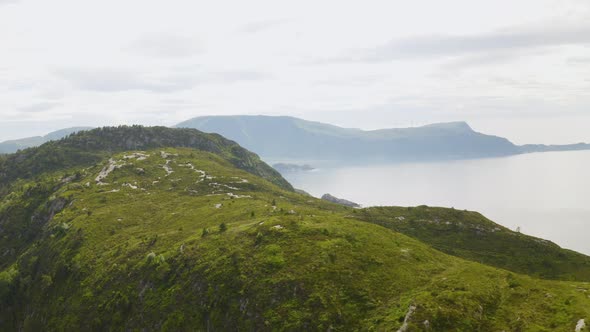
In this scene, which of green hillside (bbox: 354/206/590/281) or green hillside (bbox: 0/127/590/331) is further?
green hillside (bbox: 354/206/590/281)

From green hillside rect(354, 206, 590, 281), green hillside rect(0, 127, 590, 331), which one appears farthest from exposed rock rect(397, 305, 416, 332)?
green hillside rect(354, 206, 590, 281)

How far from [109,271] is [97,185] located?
75.0 metres

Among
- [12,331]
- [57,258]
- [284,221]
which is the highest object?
[284,221]

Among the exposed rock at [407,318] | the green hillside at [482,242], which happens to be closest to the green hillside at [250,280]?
the exposed rock at [407,318]

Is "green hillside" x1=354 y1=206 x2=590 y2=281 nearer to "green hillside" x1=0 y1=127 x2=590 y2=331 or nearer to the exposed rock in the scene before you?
"green hillside" x1=0 y1=127 x2=590 y2=331

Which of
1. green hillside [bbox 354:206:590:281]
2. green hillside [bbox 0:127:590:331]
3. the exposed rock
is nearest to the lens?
the exposed rock

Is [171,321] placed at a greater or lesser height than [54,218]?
lesser

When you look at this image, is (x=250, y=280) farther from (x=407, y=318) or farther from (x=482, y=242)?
(x=482, y=242)

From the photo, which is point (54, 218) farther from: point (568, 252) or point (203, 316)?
point (568, 252)

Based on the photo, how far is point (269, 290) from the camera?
41062mm

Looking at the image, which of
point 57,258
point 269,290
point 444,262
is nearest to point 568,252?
point 444,262

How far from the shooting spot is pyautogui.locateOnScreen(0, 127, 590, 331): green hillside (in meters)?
32.7

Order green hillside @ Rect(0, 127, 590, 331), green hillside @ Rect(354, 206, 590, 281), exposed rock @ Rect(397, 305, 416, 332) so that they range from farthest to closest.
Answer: green hillside @ Rect(354, 206, 590, 281) < green hillside @ Rect(0, 127, 590, 331) < exposed rock @ Rect(397, 305, 416, 332)

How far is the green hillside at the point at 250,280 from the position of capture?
32.7 metres
